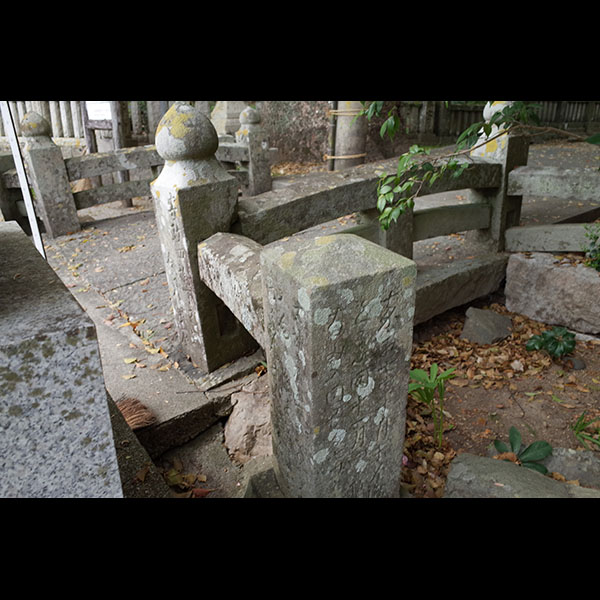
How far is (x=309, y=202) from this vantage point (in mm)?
3133

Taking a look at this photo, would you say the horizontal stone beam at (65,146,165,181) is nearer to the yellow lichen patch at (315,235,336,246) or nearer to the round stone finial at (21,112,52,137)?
the round stone finial at (21,112,52,137)

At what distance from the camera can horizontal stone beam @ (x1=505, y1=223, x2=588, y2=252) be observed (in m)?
4.25

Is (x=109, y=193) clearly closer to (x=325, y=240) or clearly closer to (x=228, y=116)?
(x=325, y=240)

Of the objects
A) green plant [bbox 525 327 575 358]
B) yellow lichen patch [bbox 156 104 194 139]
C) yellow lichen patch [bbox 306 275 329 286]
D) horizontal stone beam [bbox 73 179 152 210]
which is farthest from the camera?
horizontal stone beam [bbox 73 179 152 210]

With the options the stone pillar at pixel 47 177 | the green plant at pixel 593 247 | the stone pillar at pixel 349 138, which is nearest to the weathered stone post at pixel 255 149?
the stone pillar at pixel 349 138

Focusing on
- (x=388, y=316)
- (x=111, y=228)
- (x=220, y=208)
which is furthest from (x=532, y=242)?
(x=111, y=228)

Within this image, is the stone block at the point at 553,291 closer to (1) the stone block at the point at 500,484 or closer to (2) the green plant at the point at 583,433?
(2) the green plant at the point at 583,433

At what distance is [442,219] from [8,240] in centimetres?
358

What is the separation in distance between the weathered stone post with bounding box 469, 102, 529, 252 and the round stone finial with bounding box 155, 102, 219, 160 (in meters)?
2.79

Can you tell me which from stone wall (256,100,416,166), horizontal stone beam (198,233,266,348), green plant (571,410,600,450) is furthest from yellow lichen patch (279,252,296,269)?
stone wall (256,100,416,166)

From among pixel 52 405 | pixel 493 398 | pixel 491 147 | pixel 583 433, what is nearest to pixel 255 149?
pixel 491 147

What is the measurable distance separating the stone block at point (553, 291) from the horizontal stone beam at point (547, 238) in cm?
11

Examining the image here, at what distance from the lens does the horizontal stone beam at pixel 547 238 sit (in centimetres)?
425

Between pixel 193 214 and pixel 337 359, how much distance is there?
152cm
